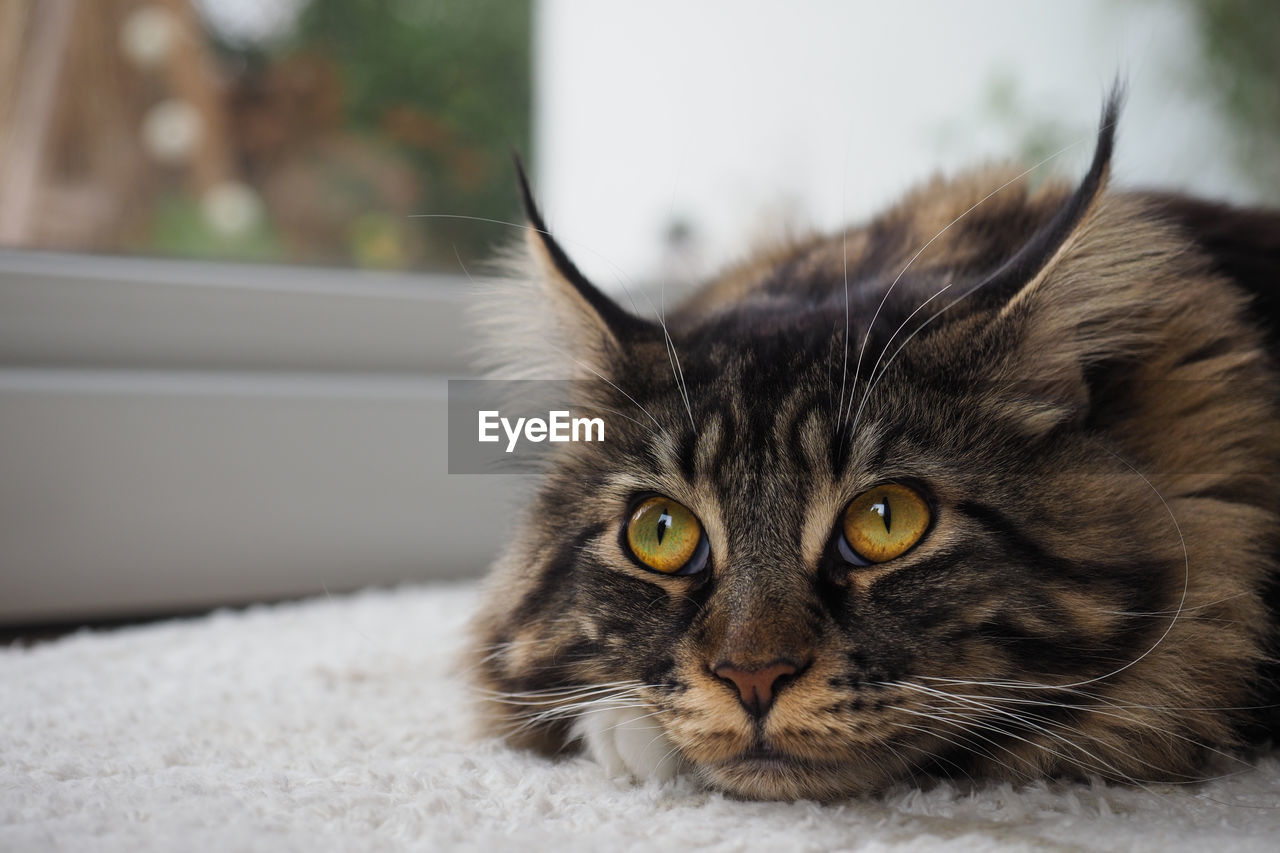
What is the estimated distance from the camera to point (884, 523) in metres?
0.86

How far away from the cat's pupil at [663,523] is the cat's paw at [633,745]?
168 mm

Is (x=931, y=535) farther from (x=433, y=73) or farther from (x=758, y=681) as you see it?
(x=433, y=73)

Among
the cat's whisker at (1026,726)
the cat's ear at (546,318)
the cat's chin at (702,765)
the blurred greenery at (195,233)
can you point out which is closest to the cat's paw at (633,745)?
the cat's chin at (702,765)

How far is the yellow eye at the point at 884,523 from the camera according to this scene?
852mm

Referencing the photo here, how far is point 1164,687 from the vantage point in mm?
880

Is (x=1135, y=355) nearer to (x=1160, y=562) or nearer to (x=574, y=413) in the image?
(x=1160, y=562)

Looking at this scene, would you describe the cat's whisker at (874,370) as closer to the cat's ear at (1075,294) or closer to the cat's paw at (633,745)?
the cat's ear at (1075,294)

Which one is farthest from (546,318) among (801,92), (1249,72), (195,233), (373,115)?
(373,115)

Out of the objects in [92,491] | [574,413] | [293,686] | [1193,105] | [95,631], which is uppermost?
[1193,105]

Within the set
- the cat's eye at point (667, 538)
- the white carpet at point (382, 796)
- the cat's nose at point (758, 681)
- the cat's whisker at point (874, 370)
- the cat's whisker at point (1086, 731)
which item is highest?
the cat's whisker at point (874, 370)

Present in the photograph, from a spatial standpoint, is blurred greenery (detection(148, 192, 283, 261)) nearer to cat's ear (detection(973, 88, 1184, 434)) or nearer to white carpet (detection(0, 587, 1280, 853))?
white carpet (detection(0, 587, 1280, 853))

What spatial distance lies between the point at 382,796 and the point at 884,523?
50 centimetres

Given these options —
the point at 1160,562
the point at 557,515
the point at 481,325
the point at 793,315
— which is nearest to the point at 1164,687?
the point at 1160,562

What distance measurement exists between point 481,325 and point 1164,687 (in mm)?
891
